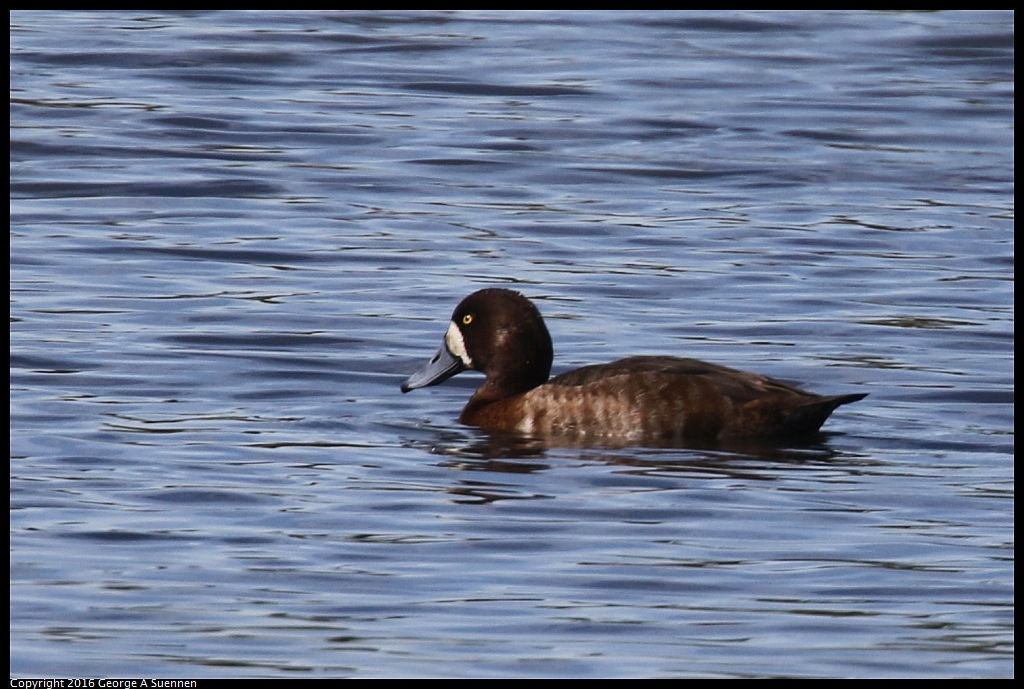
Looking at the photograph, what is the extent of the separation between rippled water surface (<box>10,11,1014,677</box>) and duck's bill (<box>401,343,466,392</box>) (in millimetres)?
136

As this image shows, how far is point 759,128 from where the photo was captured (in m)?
17.8

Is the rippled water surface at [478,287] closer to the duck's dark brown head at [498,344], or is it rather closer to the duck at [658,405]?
the duck at [658,405]

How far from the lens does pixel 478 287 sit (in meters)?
12.5

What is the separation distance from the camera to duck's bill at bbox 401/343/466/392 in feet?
33.4

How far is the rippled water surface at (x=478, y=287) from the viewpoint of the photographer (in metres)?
6.64

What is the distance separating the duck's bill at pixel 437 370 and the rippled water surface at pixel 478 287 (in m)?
0.14

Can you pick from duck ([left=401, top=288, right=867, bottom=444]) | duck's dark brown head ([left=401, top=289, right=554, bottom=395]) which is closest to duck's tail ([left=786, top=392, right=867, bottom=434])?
duck ([left=401, top=288, right=867, bottom=444])

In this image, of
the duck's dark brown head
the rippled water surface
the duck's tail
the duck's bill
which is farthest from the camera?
the duck's bill

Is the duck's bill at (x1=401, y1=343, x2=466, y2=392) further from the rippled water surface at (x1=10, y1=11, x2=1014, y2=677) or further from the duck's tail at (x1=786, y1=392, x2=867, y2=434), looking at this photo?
the duck's tail at (x1=786, y1=392, x2=867, y2=434)

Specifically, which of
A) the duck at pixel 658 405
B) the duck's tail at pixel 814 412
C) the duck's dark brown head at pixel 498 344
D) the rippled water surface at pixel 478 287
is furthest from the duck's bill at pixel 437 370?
the duck's tail at pixel 814 412

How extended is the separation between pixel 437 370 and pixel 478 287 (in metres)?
2.28
